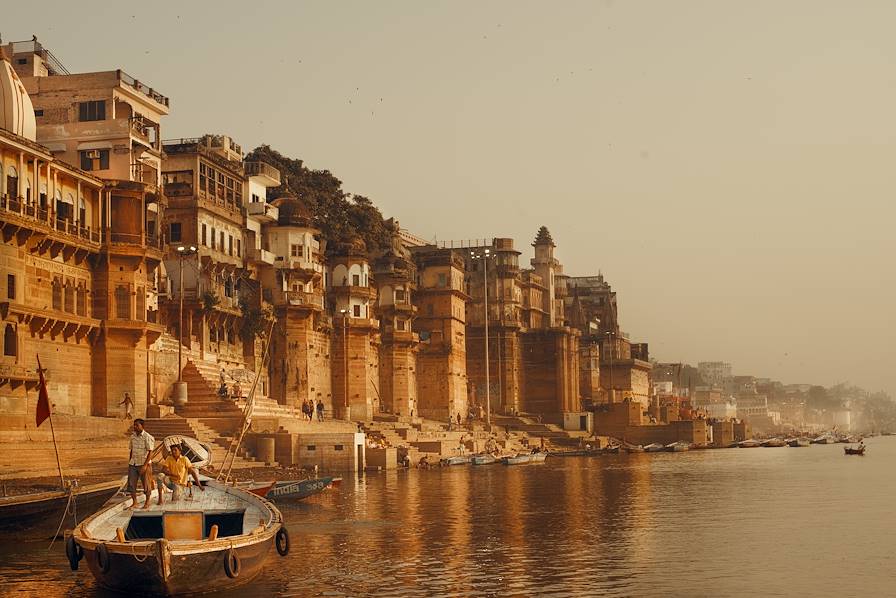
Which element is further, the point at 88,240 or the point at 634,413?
the point at 634,413

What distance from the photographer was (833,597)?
24.7 m

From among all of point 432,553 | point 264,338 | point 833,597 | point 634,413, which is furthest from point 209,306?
point 634,413

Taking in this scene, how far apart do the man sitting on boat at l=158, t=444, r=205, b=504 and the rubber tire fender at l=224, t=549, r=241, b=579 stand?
315 centimetres

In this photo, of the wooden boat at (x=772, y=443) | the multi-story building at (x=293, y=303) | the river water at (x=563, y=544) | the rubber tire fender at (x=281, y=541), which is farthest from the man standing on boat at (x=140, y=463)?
the wooden boat at (x=772, y=443)

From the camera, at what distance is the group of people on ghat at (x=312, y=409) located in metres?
65.8

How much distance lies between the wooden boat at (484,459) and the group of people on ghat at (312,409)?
861 cm

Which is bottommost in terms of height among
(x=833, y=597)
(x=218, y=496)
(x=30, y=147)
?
(x=833, y=597)

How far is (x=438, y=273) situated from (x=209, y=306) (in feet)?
117

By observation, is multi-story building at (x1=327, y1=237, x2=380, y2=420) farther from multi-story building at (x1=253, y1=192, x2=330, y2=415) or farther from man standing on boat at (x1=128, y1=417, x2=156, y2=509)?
man standing on boat at (x1=128, y1=417, x2=156, y2=509)

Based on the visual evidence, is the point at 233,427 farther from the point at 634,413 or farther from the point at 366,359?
the point at 634,413

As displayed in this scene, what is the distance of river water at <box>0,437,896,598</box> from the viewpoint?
25.5 m

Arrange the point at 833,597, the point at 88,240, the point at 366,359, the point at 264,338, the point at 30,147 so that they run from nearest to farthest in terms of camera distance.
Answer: the point at 833,597 → the point at 30,147 → the point at 88,240 → the point at 264,338 → the point at 366,359

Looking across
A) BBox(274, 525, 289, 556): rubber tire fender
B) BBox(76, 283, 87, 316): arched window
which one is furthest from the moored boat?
BBox(274, 525, 289, 556): rubber tire fender

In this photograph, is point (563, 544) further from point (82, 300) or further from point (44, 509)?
point (82, 300)
